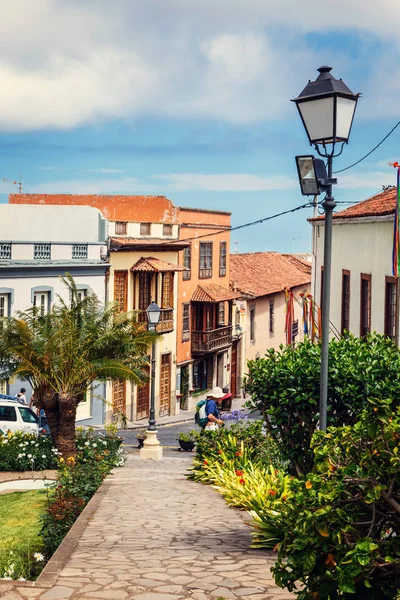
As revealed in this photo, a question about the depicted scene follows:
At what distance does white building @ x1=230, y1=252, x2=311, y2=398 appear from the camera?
5269 centimetres

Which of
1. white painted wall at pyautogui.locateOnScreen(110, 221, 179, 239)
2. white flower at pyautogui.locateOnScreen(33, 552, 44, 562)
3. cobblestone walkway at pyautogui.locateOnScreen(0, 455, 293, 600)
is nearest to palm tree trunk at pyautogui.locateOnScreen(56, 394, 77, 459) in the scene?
cobblestone walkway at pyautogui.locateOnScreen(0, 455, 293, 600)

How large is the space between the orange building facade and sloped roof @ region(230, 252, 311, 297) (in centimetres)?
338

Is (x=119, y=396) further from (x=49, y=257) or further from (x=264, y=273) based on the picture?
(x=264, y=273)

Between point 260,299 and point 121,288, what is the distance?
60.4 feet

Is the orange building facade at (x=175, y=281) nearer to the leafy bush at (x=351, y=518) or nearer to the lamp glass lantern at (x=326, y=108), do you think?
the lamp glass lantern at (x=326, y=108)

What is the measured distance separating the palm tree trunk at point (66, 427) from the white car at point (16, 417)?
4.36m

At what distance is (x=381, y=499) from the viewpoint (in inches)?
237

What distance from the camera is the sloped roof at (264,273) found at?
5416 centimetres

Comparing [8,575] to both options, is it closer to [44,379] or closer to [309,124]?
[309,124]

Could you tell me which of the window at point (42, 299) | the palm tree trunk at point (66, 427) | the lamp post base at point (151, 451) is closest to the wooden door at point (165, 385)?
the window at point (42, 299)

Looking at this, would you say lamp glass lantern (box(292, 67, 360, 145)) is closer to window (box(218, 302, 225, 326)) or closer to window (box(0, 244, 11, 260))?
window (box(0, 244, 11, 260))

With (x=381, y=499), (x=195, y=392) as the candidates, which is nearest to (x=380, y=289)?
(x=381, y=499)

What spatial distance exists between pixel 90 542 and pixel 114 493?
379cm

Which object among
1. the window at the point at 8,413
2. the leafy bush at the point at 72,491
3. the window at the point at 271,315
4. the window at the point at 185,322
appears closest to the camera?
the leafy bush at the point at 72,491
